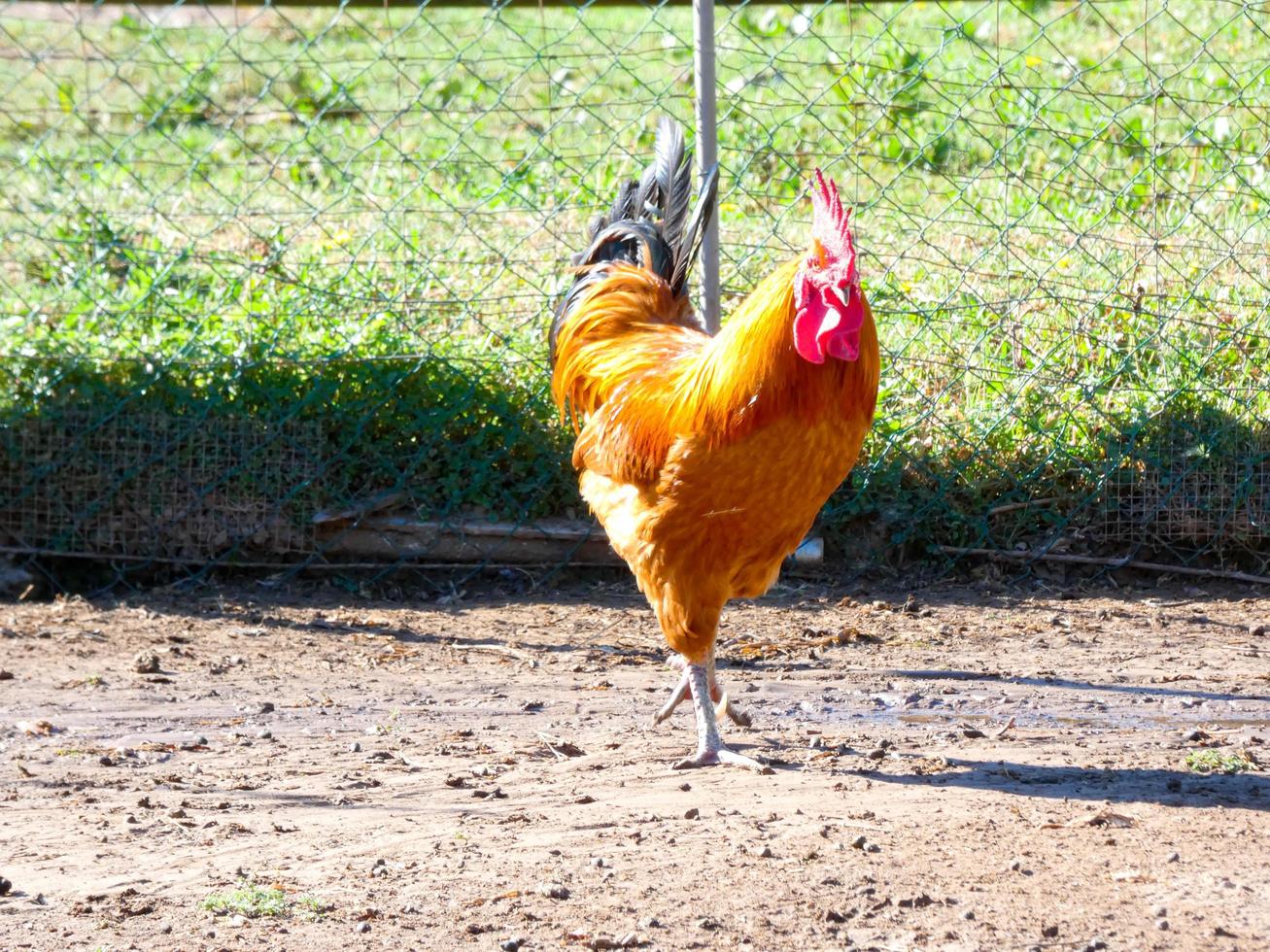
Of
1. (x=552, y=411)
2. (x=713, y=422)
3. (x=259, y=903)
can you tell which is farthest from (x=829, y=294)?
(x=552, y=411)

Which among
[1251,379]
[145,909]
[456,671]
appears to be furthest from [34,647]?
[1251,379]

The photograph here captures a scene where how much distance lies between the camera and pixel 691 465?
364cm

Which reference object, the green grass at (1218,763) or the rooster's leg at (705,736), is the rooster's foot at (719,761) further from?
the green grass at (1218,763)

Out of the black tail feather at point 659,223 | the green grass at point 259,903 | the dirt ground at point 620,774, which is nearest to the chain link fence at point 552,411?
the dirt ground at point 620,774

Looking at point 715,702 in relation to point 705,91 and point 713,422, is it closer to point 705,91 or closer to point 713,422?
point 713,422

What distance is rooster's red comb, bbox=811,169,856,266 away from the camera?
11.0ft

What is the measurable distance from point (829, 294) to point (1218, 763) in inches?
66.3

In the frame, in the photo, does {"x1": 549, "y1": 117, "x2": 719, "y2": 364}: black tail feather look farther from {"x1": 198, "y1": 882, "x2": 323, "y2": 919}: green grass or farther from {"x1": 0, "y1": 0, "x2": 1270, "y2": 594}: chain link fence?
{"x1": 198, "y1": 882, "x2": 323, "y2": 919}: green grass

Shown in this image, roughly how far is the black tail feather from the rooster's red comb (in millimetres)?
716

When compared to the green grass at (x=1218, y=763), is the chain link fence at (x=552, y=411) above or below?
above

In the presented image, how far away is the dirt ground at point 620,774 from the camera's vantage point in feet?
9.34

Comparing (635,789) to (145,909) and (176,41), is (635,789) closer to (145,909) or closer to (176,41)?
(145,909)

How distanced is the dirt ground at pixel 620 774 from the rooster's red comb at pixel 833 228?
1.42 metres

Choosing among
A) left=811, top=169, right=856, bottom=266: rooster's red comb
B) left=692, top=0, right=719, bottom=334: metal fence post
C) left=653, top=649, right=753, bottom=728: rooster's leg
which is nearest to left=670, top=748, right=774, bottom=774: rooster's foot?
left=653, top=649, right=753, bottom=728: rooster's leg
